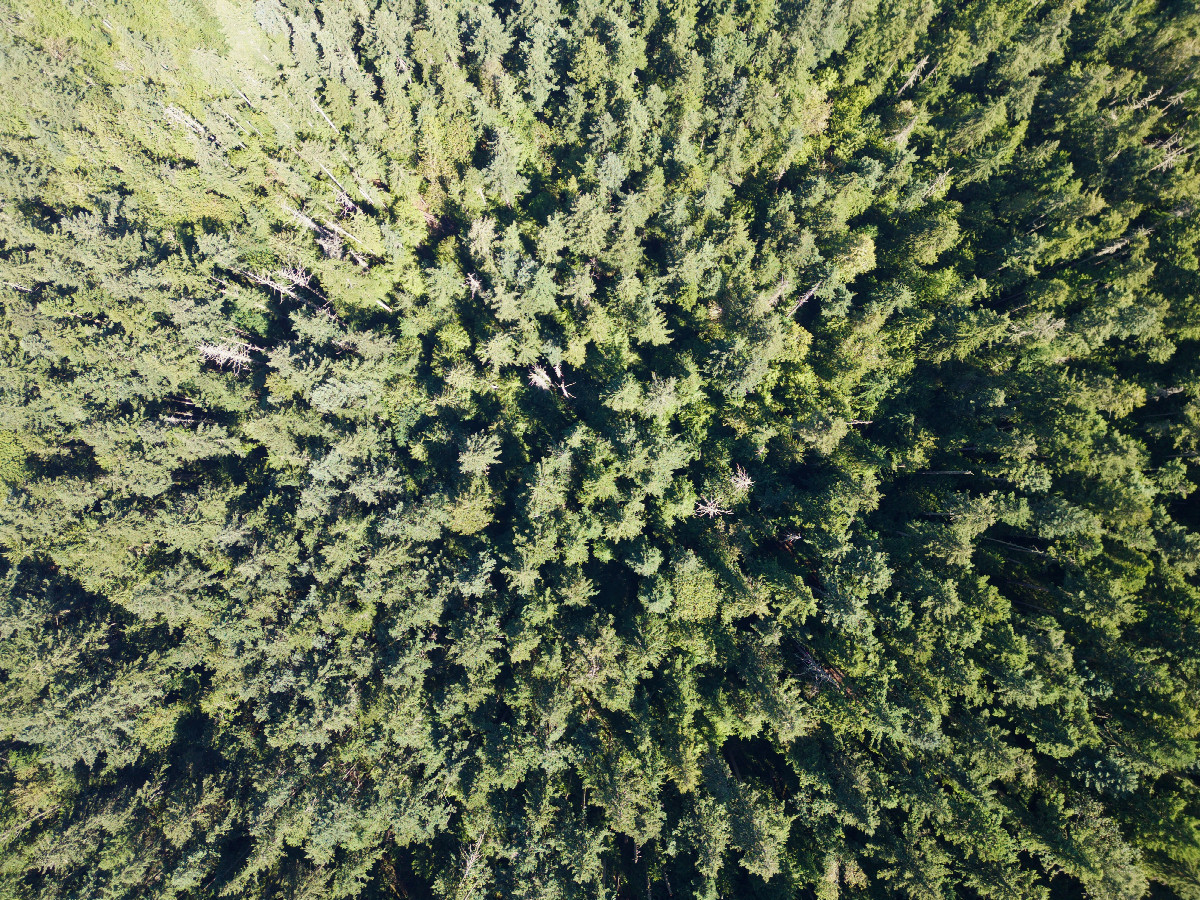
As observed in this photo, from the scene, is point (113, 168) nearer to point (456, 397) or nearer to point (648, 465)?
point (456, 397)

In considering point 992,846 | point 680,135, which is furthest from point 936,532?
Answer: point 680,135

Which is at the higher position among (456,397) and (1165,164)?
(1165,164)

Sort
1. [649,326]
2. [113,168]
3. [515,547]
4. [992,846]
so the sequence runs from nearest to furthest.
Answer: [992,846] → [515,547] → [649,326] → [113,168]

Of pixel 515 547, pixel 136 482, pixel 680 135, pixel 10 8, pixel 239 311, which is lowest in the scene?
pixel 515 547

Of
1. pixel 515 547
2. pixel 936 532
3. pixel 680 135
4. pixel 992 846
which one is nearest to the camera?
pixel 992 846

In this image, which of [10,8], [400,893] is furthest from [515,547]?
[10,8]

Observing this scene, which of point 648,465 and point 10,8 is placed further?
point 10,8
